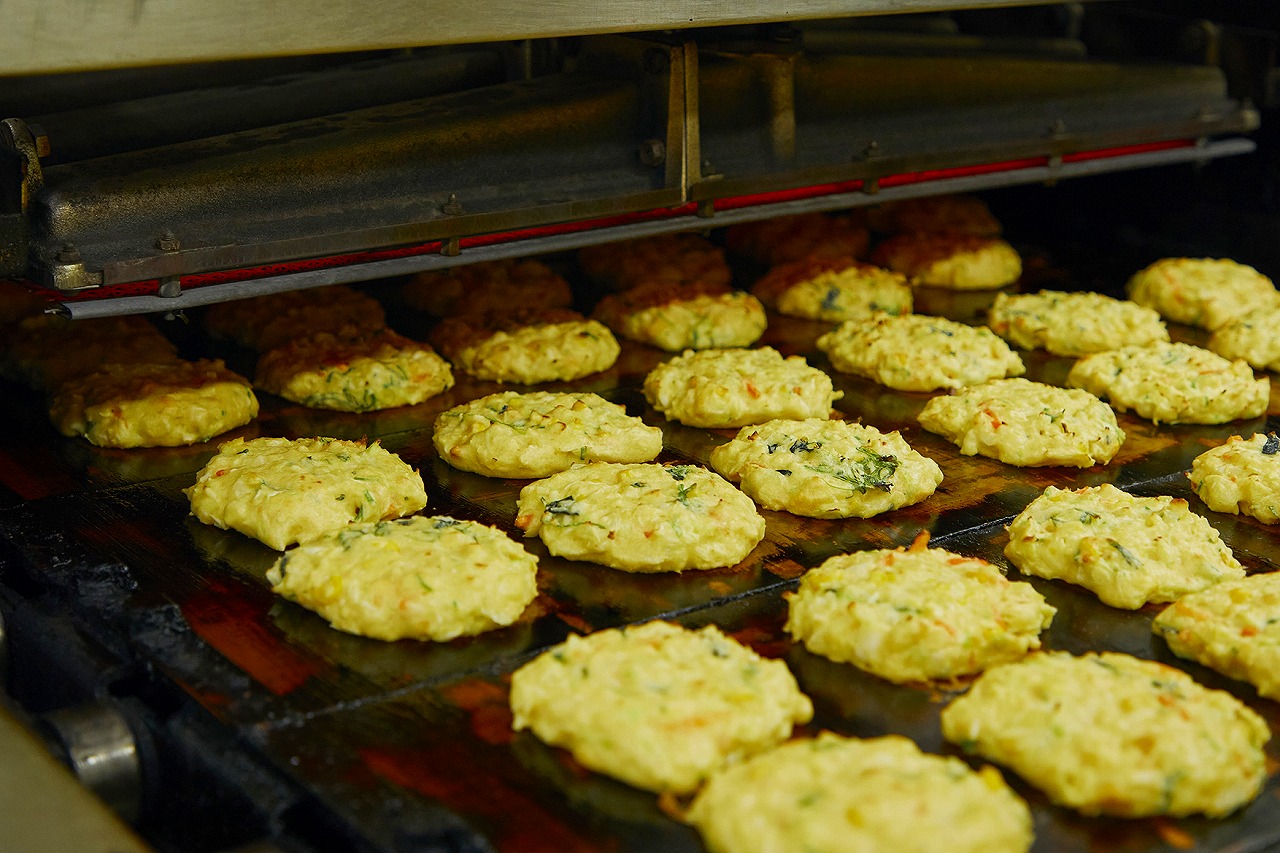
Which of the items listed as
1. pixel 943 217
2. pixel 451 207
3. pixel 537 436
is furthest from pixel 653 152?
pixel 943 217

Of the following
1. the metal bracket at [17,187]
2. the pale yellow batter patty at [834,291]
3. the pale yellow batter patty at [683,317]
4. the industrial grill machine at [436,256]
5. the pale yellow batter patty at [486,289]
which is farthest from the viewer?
the pale yellow batter patty at [834,291]

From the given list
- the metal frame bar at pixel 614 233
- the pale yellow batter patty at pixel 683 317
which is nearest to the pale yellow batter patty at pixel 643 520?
the metal frame bar at pixel 614 233

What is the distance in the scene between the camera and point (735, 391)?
3.94m

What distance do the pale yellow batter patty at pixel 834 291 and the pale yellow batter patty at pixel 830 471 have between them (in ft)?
4.60

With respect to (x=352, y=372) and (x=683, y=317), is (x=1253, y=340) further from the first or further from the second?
(x=352, y=372)

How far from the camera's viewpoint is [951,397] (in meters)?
3.98

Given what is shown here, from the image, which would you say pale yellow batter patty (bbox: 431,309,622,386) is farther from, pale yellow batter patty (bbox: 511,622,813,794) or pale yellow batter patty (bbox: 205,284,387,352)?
pale yellow batter patty (bbox: 511,622,813,794)

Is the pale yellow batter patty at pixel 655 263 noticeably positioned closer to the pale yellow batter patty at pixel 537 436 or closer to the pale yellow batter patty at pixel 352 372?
the pale yellow batter patty at pixel 352 372

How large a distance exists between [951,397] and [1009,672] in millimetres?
1578

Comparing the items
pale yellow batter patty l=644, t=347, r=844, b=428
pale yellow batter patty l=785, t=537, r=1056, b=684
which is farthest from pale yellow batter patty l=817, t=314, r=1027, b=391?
pale yellow batter patty l=785, t=537, r=1056, b=684

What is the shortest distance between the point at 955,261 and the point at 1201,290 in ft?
3.02

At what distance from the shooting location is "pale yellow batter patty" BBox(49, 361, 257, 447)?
12.1 feet

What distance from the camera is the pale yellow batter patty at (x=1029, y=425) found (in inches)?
147

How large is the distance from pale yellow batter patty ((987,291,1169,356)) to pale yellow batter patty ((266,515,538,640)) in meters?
2.48
